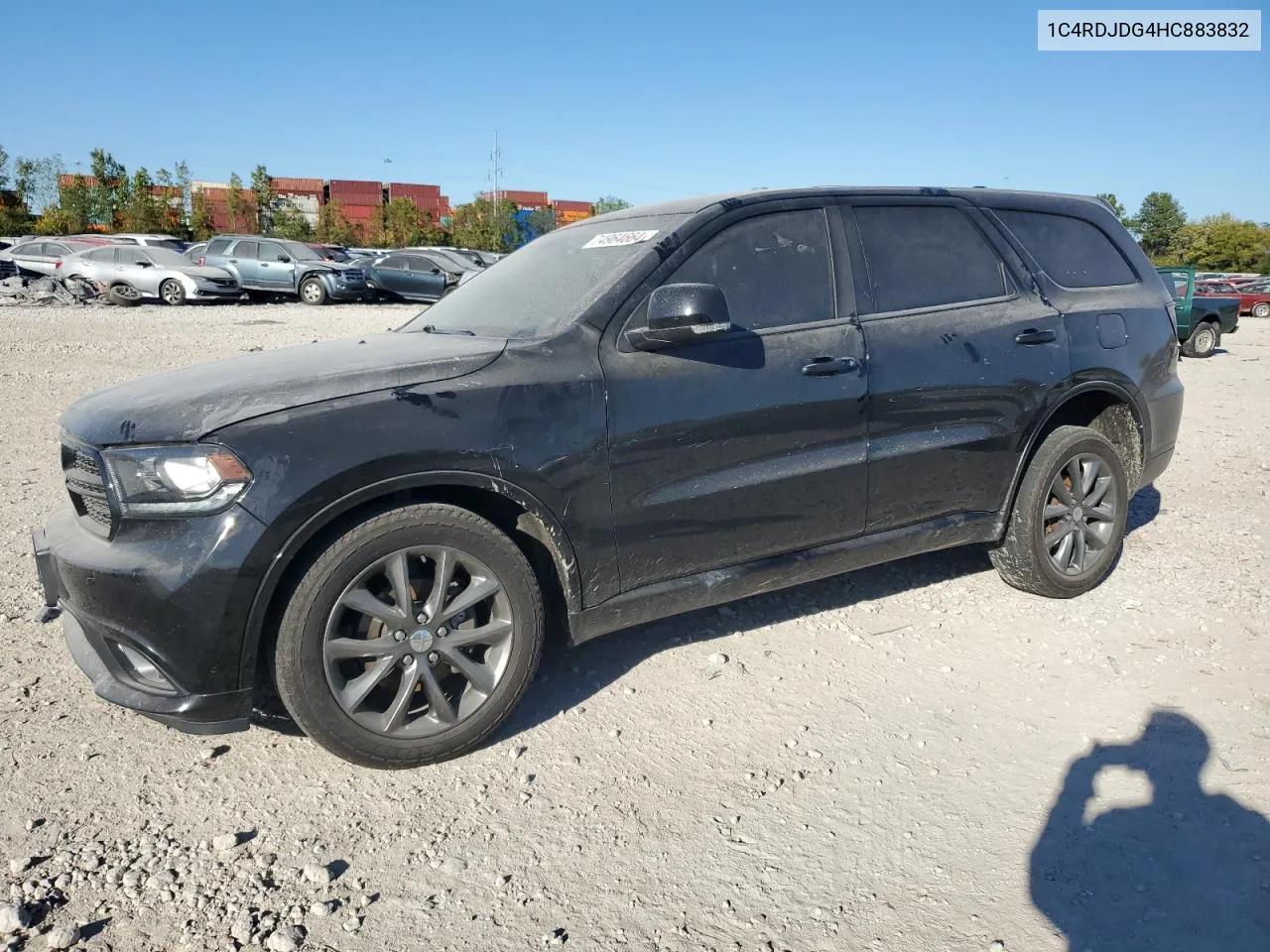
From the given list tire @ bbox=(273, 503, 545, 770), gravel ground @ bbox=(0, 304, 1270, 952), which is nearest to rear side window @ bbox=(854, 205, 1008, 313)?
gravel ground @ bbox=(0, 304, 1270, 952)

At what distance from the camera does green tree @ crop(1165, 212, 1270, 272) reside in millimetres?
60219

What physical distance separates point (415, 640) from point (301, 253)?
76.5 feet

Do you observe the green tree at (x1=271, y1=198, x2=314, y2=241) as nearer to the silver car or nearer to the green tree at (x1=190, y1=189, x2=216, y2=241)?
the green tree at (x1=190, y1=189, x2=216, y2=241)

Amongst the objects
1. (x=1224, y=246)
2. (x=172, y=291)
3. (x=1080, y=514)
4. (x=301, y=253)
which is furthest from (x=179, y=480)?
(x=1224, y=246)

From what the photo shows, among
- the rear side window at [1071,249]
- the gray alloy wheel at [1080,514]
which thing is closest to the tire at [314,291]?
the rear side window at [1071,249]

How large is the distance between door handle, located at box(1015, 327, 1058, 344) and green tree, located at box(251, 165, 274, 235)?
5720 cm

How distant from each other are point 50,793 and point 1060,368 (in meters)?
4.25

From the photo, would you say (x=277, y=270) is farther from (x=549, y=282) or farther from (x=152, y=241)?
(x=549, y=282)

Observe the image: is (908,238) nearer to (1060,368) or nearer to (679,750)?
(1060,368)

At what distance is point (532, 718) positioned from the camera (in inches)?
133

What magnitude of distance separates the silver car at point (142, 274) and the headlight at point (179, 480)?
20734 mm

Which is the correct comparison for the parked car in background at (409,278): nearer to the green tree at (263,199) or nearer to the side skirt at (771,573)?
the side skirt at (771,573)

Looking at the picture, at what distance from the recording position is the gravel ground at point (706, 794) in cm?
238

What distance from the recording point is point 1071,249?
4.60 m
